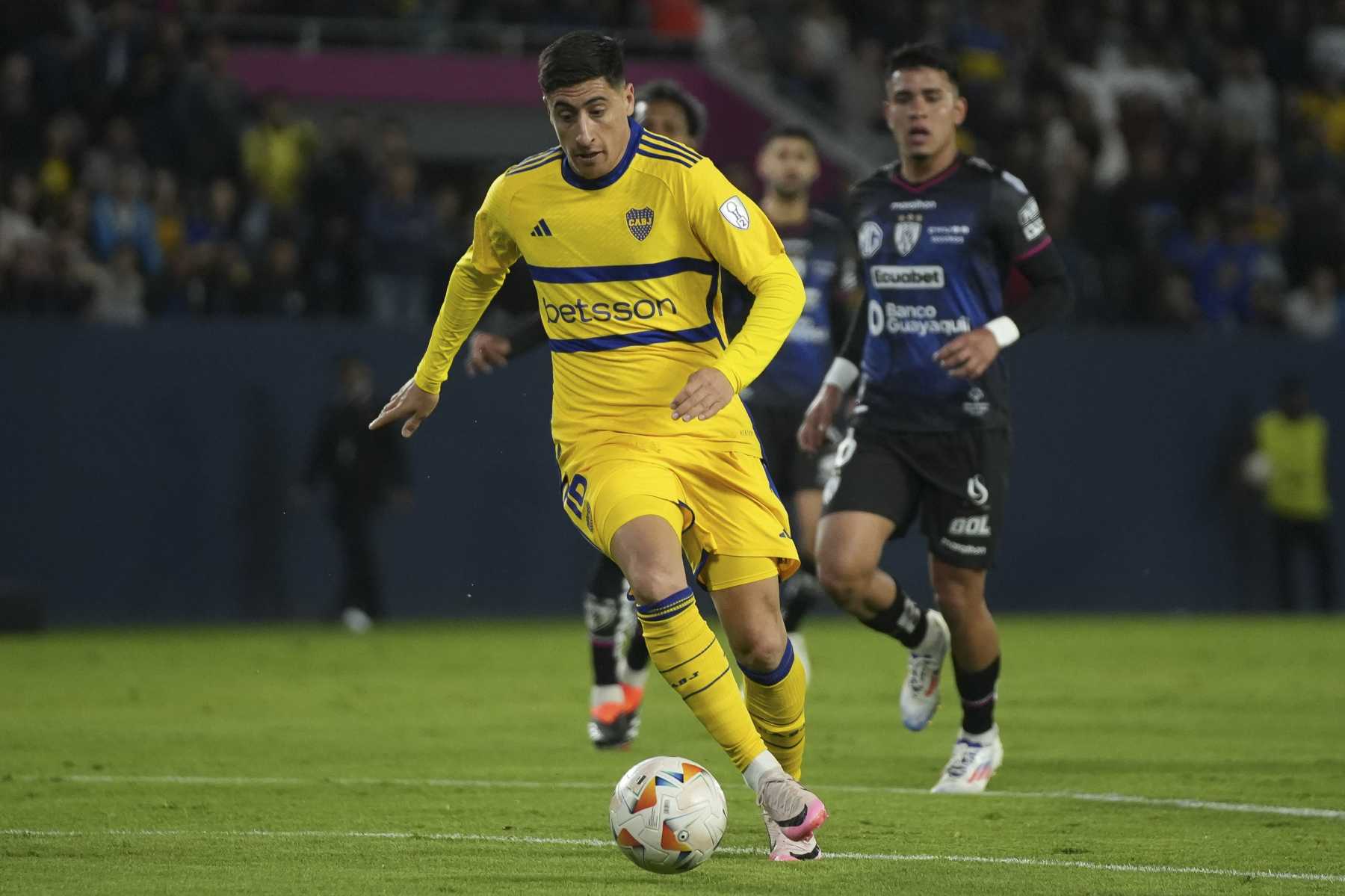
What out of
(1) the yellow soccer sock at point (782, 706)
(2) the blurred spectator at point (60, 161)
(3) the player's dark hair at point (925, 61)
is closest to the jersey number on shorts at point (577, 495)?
(1) the yellow soccer sock at point (782, 706)

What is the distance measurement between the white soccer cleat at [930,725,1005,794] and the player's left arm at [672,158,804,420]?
226cm

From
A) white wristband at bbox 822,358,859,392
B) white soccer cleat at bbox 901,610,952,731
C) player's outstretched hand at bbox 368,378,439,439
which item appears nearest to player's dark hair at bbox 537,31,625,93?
player's outstretched hand at bbox 368,378,439,439

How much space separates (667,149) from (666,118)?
2.74 m

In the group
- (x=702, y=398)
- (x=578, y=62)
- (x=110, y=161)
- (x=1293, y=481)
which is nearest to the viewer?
(x=702, y=398)

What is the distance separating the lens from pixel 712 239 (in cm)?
650

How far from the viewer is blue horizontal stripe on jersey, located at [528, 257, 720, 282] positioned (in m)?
6.60

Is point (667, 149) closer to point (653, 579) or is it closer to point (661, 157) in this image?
point (661, 157)

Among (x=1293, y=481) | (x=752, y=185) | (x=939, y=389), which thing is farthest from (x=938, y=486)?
(x=1293, y=481)

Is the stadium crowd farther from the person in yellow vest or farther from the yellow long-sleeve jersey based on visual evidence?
the yellow long-sleeve jersey

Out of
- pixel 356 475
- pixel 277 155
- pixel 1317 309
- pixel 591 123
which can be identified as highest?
pixel 591 123

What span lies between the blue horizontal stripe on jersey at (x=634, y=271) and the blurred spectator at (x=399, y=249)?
1123 centimetres

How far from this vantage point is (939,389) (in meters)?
8.29

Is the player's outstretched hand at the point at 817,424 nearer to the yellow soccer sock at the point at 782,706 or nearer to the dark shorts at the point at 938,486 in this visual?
the dark shorts at the point at 938,486

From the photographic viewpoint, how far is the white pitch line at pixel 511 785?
769 cm
